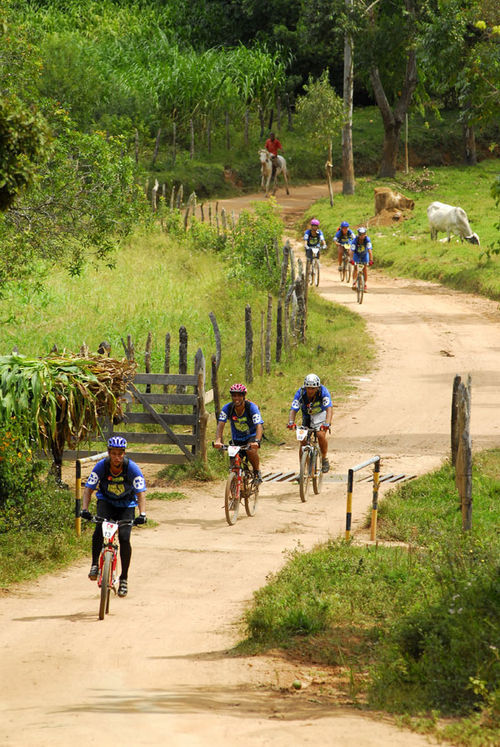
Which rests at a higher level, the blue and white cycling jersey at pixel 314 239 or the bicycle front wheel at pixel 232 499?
the blue and white cycling jersey at pixel 314 239

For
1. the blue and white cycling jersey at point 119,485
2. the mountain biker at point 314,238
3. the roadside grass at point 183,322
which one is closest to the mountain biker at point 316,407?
the roadside grass at point 183,322

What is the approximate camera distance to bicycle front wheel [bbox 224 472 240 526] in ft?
43.5

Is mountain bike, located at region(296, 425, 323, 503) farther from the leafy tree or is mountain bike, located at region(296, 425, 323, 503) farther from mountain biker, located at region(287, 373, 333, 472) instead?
the leafy tree

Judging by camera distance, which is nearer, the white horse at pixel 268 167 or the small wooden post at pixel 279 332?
the small wooden post at pixel 279 332

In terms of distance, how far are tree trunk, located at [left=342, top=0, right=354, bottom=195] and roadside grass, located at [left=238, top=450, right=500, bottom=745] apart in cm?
3076

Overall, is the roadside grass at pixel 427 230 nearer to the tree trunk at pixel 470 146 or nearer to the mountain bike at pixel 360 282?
the tree trunk at pixel 470 146

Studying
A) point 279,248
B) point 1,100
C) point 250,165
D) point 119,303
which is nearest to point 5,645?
point 1,100

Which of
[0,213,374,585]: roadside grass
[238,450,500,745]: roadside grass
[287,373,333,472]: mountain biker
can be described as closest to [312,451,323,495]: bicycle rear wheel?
[287,373,333,472]: mountain biker

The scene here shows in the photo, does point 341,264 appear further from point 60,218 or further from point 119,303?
point 60,218

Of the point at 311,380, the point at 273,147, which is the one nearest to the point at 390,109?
the point at 273,147

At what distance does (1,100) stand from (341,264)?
22432 mm

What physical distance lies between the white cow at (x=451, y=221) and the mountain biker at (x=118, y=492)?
82.9 feet

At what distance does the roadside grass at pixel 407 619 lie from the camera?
696cm

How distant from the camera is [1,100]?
34.4ft
